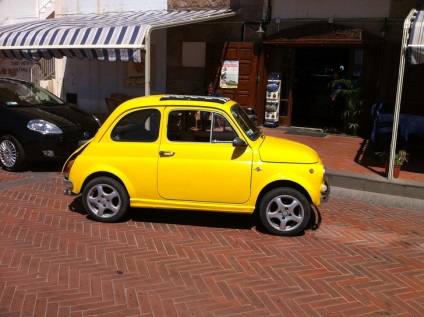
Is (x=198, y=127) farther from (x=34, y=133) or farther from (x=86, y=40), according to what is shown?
(x=86, y=40)

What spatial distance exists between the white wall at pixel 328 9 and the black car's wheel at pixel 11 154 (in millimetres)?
7897

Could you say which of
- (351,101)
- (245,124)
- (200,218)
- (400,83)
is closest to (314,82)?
(351,101)

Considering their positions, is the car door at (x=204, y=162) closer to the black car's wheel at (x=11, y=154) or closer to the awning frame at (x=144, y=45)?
the awning frame at (x=144, y=45)

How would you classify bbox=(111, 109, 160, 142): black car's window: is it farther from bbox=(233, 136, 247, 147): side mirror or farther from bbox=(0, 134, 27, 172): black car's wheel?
bbox=(0, 134, 27, 172): black car's wheel

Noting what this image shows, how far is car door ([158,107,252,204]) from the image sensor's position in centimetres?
564

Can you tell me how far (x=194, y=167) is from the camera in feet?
18.7

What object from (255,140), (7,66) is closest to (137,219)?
(255,140)

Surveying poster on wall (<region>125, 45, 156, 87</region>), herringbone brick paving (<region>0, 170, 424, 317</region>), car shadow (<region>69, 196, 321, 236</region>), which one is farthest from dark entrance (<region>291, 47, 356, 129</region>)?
herringbone brick paving (<region>0, 170, 424, 317</region>)

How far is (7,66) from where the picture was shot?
753 inches

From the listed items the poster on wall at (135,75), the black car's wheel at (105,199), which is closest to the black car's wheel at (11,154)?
the black car's wheel at (105,199)

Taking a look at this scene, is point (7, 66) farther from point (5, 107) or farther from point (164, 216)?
point (164, 216)

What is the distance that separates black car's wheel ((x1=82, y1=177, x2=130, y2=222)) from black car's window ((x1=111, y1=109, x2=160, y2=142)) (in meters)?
0.61

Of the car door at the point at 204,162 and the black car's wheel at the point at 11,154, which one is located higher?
the car door at the point at 204,162

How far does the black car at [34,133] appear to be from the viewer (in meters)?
8.50
